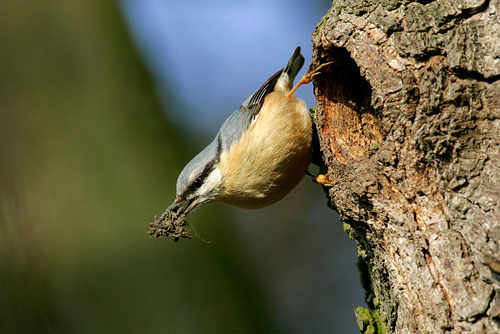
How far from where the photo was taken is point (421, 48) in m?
1.82

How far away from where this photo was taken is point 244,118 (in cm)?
313

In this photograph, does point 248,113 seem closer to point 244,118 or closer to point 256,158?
point 244,118

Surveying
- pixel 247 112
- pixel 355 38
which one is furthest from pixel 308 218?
pixel 355 38

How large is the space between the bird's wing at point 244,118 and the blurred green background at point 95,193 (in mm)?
1077

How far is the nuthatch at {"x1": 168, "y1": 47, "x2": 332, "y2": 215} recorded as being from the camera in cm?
284

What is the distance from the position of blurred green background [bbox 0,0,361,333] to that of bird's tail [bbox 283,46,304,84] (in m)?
1.34

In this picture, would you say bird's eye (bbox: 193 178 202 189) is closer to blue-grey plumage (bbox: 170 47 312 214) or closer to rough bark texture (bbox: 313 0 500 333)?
blue-grey plumage (bbox: 170 47 312 214)

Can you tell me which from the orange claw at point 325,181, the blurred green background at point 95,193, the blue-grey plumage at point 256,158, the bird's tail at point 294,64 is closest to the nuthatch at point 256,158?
the blue-grey plumage at point 256,158

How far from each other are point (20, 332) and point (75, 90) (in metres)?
1.97

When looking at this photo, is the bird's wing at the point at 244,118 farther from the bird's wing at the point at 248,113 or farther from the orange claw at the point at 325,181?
the orange claw at the point at 325,181

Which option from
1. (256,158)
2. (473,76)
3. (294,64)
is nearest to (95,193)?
(256,158)

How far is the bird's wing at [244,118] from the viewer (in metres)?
3.05

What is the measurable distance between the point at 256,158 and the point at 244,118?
0.38m

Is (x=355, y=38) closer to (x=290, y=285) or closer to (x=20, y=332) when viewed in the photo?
(x=20, y=332)
